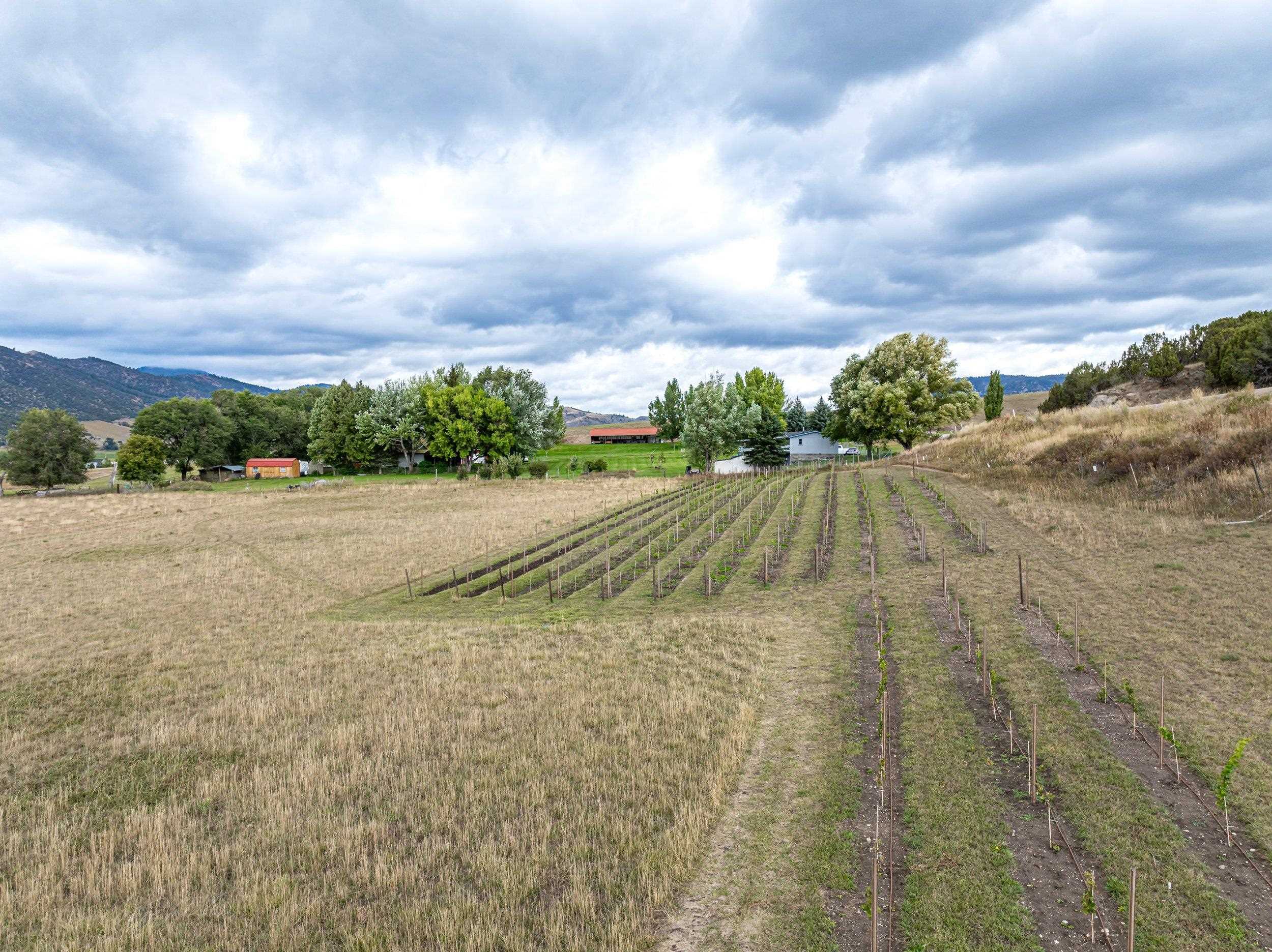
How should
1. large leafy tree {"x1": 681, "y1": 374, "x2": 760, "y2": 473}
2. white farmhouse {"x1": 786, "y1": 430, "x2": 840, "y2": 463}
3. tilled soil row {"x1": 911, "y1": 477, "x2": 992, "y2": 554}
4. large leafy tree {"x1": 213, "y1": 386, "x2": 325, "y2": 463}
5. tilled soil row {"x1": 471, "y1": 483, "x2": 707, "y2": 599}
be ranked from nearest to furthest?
tilled soil row {"x1": 911, "y1": 477, "x2": 992, "y2": 554} < tilled soil row {"x1": 471, "y1": 483, "x2": 707, "y2": 599} < large leafy tree {"x1": 681, "y1": 374, "x2": 760, "y2": 473} < white farmhouse {"x1": 786, "y1": 430, "x2": 840, "y2": 463} < large leafy tree {"x1": 213, "y1": 386, "x2": 325, "y2": 463}

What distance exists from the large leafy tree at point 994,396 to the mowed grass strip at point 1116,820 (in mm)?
111411

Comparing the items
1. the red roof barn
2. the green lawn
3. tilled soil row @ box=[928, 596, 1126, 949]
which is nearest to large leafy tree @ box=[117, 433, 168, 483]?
the green lawn

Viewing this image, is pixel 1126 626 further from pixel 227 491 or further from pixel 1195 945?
pixel 227 491

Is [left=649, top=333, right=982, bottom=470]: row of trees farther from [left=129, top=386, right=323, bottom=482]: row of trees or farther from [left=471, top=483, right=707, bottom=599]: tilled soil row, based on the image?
[left=129, top=386, right=323, bottom=482]: row of trees

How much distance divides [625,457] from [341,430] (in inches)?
1679

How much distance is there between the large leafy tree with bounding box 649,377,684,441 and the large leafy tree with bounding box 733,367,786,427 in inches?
900

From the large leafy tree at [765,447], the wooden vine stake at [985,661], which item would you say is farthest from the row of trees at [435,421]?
the wooden vine stake at [985,661]

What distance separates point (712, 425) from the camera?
65.0m

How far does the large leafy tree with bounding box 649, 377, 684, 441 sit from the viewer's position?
4705 inches

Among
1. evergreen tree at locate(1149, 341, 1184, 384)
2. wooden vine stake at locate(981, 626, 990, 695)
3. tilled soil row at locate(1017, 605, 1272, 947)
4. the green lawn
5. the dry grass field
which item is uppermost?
evergreen tree at locate(1149, 341, 1184, 384)

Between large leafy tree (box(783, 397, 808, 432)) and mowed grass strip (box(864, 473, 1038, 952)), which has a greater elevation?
large leafy tree (box(783, 397, 808, 432))

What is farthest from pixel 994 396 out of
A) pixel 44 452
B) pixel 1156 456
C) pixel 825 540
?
pixel 44 452

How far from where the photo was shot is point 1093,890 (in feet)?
18.1

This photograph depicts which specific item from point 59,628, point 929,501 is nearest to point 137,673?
point 59,628
